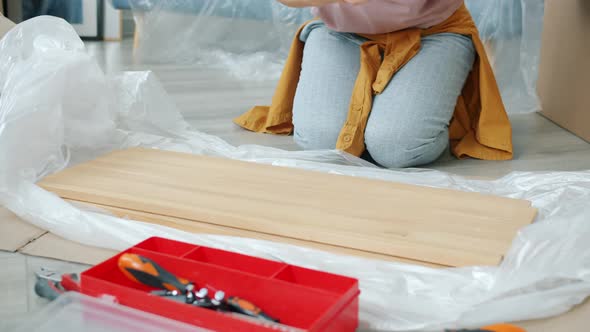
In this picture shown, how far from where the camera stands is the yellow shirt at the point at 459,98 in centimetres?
147

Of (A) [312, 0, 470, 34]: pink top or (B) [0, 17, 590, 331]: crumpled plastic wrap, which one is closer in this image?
(B) [0, 17, 590, 331]: crumpled plastic wrap

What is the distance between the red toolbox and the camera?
0.68 meters

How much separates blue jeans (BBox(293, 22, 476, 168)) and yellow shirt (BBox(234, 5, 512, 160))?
0.02 m

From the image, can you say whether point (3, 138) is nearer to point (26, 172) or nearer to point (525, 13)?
point (26, 172)

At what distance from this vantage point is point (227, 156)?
54.7 inches

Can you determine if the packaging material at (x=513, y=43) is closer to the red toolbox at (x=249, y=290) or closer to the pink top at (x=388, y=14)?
the pink top at (x=388, y=14)

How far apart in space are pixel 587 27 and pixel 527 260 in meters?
1.02

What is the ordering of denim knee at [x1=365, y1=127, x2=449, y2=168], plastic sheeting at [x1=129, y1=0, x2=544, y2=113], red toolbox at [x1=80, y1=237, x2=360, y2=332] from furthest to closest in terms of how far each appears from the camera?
plastic sheeting at [x1=129, y1=0, x2=544, y2=113]
denim knee at [x1=365, y1=127, x2=449, y2=168]
red toolbox at [x1=80, y1=237, x2=360, y2=332]

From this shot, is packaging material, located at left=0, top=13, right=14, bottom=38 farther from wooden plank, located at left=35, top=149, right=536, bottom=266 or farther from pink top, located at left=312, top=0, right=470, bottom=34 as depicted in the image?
pink top, located at left=312, top=0, right=470, bottom=34

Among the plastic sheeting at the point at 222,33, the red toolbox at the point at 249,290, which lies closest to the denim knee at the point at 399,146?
the red toolbox at the point at 249,290

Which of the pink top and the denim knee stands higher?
the pink top

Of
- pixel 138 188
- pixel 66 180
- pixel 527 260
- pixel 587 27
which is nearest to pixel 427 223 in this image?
pixel 527 260

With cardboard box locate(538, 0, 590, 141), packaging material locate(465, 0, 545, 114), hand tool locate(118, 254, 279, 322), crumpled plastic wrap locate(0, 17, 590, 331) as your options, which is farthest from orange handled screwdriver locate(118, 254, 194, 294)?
packaging material locate(465, 0, 545, 114)

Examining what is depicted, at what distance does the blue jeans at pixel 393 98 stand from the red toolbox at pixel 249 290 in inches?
27.7
